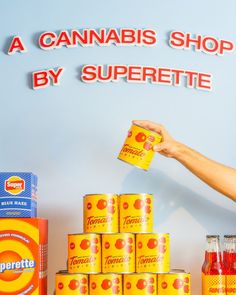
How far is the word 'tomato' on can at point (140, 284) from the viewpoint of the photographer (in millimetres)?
1946

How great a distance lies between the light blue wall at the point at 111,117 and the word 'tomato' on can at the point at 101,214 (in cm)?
47

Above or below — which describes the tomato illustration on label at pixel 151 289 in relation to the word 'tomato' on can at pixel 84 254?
below

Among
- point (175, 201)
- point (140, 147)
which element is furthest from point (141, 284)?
point (175, 201)

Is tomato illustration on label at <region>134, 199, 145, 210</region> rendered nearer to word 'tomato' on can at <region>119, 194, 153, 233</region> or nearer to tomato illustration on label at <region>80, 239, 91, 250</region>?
word 'tomato' on can at <region>119, 194, 153, 233</region>

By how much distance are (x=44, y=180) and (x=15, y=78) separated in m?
0.42

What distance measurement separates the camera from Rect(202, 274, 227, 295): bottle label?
6.76 feet

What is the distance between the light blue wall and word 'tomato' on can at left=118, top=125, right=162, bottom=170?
45cm

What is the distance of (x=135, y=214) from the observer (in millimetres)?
2025

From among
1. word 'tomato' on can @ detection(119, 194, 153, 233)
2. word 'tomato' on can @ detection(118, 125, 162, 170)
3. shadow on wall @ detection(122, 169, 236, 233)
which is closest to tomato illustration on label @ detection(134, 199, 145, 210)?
word 'tomato' on can @ detection(119, 194, 153, 233)

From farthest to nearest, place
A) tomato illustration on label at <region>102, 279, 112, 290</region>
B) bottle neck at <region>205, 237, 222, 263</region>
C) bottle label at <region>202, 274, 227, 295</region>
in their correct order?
bottle neck at <region>205, 237, 222, 263</region> < bottle label at <region>202, 274, 227, 295</region> < tomato illustration on label at <region>102, 279, 112, 290</region>

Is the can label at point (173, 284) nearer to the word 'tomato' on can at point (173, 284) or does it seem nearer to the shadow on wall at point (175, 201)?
the word 'tomato' on can at point (173, 284)

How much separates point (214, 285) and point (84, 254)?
16.7 inches

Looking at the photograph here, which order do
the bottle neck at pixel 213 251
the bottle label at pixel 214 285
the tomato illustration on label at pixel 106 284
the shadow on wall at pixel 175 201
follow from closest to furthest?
the tomato illustration on label at pixel 106 284 → the bottle label at pixel 214 285 → the bottle neck at pixel 213 251 → the shadow on wall at pixel 175 201

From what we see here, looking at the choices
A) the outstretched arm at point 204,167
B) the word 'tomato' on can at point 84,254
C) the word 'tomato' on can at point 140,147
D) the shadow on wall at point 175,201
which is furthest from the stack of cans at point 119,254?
the shadow on wall at point 175,201
